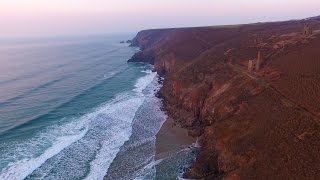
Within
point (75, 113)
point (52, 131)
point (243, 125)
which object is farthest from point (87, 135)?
point (243, 125)

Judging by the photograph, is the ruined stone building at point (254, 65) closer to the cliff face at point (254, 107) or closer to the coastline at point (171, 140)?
the cliff face at point (254, 107)

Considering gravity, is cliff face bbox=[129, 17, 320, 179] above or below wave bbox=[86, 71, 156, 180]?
above

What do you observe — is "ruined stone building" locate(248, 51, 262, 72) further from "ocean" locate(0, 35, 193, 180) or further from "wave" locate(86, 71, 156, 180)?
"wave" locate(86, 71, 156, 180)

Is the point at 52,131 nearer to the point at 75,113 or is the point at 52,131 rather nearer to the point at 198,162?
the point at 75,113

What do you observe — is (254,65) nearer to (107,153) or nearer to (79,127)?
(107,153)

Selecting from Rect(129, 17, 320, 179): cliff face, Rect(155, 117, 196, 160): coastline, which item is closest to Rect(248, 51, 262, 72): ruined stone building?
Rect(129, 17, 320, 179): cliff face

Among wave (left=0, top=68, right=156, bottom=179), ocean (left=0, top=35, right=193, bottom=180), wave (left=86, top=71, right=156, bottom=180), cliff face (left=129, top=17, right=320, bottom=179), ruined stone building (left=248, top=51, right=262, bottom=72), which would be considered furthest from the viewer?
ruined stone building (left=248, top=51, right=262, bottom=72)

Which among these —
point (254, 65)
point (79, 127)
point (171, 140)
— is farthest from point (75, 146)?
point (254, 65)
